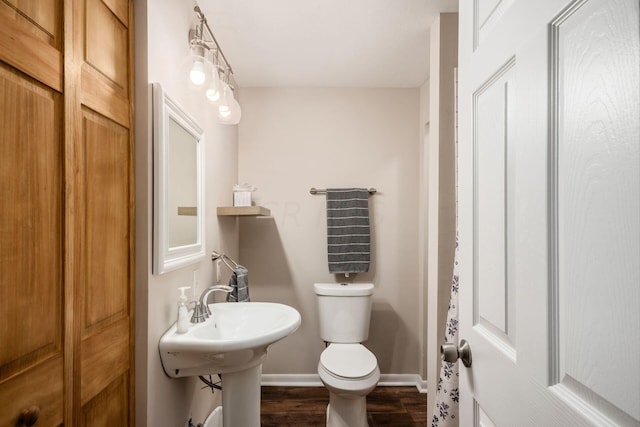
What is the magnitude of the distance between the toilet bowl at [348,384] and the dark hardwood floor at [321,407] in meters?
0.25

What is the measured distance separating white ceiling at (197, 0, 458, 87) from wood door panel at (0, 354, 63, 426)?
5.61 feet

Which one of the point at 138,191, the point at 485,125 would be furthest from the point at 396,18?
the point at 138,191

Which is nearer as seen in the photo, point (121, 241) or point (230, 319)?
point (121, 241)

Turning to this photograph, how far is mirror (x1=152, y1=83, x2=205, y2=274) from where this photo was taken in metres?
1.29

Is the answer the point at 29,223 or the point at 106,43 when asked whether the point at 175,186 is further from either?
the point at 29,223

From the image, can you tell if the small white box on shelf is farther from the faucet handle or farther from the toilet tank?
the faucet handle

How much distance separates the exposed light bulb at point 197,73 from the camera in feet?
4.87

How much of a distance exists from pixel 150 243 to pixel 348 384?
133 cm

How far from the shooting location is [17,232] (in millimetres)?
722

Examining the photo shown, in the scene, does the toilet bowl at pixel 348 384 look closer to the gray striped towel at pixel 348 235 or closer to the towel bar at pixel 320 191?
the gray striped towel at pixel 348 235

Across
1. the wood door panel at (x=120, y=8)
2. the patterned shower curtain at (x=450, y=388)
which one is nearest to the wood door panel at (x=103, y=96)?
the wood door panel at (x=120, y=8)

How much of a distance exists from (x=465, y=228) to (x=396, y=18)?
1.46m

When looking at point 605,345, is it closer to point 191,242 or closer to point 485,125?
point 485,125

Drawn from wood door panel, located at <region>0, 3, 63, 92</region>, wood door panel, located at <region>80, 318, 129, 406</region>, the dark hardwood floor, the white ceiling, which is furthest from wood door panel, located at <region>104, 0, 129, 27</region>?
the dark hardwood floor
